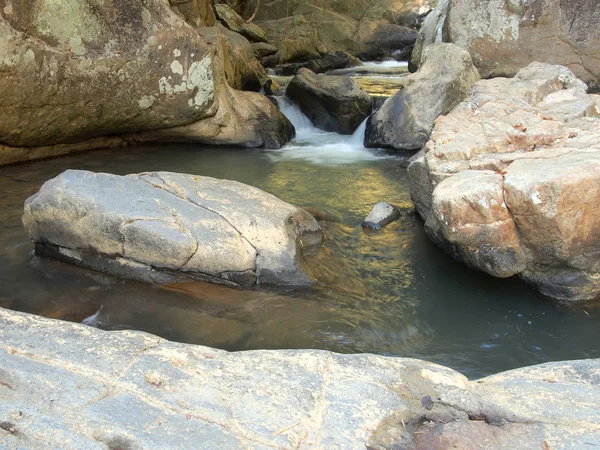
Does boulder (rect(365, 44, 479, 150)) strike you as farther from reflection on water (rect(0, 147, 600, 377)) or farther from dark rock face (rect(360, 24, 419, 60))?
dark rock face (rect(360, 24, 419, 60))

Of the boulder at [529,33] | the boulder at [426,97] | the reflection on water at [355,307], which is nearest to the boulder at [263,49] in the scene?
the boulder at [529,33]

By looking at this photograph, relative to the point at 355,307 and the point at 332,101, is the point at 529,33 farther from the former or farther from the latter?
the point at 355,307

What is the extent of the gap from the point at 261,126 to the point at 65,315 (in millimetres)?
6330

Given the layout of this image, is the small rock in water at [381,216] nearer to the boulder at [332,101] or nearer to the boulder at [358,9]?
the boulder at [332,101]

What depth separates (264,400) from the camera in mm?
2324

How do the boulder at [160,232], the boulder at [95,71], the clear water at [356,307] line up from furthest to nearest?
the boulder at [95,71] → the boulder at [160,232] → the clear water at [356,307]

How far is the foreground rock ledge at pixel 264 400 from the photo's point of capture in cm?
211

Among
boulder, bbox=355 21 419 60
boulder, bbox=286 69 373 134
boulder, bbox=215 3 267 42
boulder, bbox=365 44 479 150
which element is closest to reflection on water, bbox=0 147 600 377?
boulder, bbox=365 44 479 150

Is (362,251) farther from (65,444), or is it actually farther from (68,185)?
(65,444)

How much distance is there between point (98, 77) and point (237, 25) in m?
9.03

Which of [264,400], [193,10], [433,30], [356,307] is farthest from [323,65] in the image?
[264,400]

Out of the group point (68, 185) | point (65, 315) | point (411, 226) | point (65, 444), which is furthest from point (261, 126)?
point (65, 444)

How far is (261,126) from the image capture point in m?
9.80

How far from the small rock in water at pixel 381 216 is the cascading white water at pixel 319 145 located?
8.57 feet
